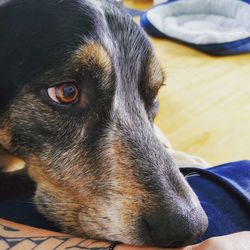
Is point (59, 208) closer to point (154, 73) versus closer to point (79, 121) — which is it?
point (79, 121)

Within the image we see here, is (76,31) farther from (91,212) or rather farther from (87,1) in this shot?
(91,212)

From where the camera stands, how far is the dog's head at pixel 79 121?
1223mm

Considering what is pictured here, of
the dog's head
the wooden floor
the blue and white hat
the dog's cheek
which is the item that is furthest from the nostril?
the blue and white hat

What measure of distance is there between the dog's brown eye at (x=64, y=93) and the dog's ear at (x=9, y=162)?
0.34m

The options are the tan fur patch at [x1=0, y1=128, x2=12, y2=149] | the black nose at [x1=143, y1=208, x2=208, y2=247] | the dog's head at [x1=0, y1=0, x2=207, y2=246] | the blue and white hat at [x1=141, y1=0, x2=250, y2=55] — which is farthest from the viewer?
the blue and white hat at [x1=141, y1=0, x2=250, y2=55]

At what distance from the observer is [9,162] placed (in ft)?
5.05

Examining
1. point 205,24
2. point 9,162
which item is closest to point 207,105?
point 205,24

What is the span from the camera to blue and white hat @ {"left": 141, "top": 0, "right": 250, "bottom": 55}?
3709 mm

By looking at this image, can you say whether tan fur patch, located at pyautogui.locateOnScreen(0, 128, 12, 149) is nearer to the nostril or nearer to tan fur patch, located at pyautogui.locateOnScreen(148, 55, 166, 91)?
tan fur patch, located at pyautogui.locateOnScreen(148, 55, 166, 91)

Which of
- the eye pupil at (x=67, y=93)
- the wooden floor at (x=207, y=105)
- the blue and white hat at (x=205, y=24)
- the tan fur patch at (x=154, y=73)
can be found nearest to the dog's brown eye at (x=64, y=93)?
the eye pupil at (x=67, y=93)

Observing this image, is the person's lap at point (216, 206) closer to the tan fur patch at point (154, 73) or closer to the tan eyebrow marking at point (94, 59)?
the tan fur patch at point (154, 73)

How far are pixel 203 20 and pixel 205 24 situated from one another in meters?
0.20

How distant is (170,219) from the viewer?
1.11 m

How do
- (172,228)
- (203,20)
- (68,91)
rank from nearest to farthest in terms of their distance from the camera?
1. (172,228)
2. (68,91)
3. (203,20)
